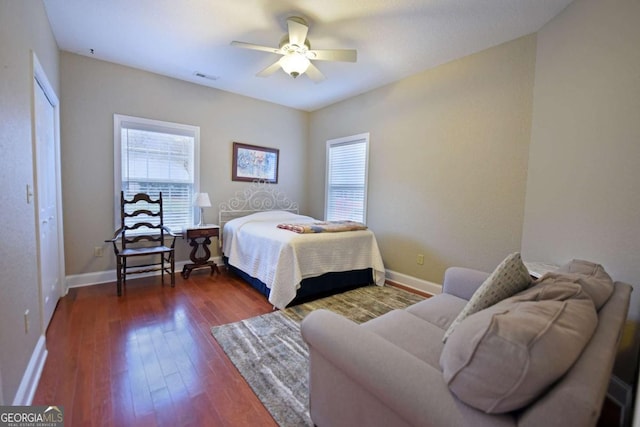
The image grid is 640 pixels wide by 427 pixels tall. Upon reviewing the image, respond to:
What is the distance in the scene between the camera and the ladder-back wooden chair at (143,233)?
3.25 metres

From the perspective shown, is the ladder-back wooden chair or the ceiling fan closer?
the ceiling fan

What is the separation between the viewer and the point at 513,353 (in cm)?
68

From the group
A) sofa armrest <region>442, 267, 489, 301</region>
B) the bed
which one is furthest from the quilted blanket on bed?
sofa armrest <region>442, 267, 489, 301</region>

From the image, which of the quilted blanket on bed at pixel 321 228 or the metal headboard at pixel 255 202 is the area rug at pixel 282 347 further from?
the metal headboard at pixel 255 202

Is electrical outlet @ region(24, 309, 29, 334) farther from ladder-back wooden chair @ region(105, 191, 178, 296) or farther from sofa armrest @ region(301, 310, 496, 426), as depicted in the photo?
sofa armrest @ region(301, 310, 496, 426)

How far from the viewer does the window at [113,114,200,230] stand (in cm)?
341

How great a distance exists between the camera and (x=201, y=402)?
1.55 metres

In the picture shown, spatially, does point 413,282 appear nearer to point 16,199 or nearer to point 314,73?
point 314,73

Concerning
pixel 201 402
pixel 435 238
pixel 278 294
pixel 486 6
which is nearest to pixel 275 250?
pixel 278 294

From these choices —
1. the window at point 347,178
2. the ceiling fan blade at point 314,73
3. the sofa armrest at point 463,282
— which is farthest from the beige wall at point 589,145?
the window at point 347,178

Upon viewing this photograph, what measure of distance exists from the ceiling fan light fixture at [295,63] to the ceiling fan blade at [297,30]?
11cm

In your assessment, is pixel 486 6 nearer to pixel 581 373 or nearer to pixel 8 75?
pixel 581 373

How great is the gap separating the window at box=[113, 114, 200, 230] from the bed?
0.72 meters

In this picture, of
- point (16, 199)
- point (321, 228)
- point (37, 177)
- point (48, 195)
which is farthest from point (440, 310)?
point (48, 195)
